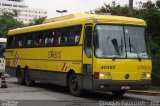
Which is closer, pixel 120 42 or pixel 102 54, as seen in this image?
pixel 102 54

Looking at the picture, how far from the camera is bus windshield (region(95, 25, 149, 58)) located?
17.8 metres

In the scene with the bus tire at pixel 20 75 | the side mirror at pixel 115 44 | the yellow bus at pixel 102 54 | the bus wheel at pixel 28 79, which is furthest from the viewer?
the bus tire at pixel 20 75

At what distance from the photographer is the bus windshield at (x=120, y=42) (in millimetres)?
17766

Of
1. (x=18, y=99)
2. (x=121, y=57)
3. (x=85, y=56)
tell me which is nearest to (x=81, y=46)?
(x=85, y=56)

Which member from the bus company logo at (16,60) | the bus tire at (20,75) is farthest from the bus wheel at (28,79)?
the bus company logo at (16,60)

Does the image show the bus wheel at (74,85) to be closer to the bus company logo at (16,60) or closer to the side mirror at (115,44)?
the side mirror at (115,44)

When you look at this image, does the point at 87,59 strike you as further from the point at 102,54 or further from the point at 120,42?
the point at 120,42

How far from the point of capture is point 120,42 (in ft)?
59.1

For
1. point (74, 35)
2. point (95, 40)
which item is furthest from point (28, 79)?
point (95, 40)

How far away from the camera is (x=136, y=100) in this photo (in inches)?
715

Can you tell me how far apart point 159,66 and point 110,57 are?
7.03 m

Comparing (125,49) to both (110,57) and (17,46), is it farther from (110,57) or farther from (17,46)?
(17,46)

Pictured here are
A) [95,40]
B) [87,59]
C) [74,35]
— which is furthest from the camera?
[74,35]

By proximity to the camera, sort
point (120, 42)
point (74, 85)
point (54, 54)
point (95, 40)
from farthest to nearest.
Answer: point (54, 54) → point (74, 85) → point (120, 42) → point (95, 40)
